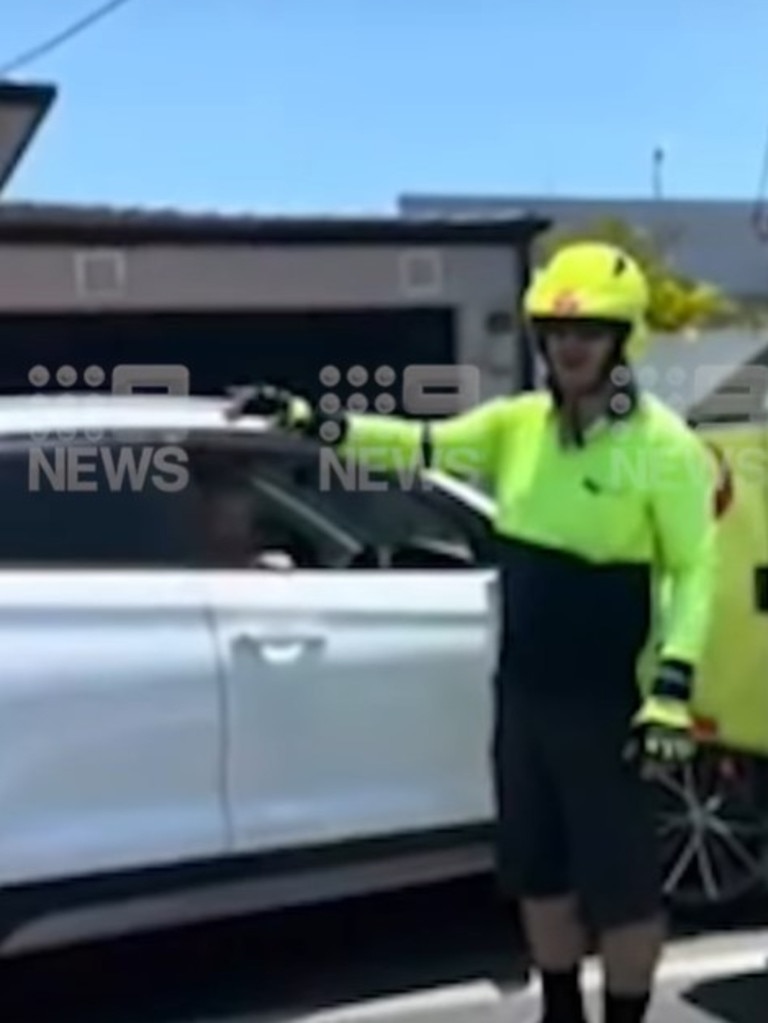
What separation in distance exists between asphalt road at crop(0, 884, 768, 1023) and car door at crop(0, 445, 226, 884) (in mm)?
571

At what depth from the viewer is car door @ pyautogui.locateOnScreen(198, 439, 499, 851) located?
4727 millimetres

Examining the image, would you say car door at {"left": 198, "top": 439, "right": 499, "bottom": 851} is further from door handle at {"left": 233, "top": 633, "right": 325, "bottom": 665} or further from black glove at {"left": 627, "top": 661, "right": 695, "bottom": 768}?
black glove at {"left": 627, "top": 661, "right": 695, "bottom": 768}

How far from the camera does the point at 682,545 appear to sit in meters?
4.05

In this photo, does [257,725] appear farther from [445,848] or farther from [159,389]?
[159,389]

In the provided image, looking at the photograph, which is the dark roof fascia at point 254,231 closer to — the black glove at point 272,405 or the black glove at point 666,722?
the black glove at point 272,405

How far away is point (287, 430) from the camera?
4789mm

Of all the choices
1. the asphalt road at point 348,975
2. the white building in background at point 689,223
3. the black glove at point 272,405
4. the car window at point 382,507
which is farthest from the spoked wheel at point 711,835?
the white building in background at point 689,223

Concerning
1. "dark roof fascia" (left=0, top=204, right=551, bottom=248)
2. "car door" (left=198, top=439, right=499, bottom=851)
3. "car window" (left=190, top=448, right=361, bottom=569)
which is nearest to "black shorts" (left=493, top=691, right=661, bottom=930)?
"car door" (left=198, top=439, right=499, bottom=851)

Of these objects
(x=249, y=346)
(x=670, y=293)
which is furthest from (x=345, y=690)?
(x=670, y=293)

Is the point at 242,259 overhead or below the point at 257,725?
overhead

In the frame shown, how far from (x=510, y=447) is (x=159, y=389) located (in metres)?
7.25

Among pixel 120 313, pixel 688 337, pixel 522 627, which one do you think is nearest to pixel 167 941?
pixel 522 627

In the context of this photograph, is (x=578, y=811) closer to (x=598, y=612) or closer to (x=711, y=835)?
(x=598, y=612)

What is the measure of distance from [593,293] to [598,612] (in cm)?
68
